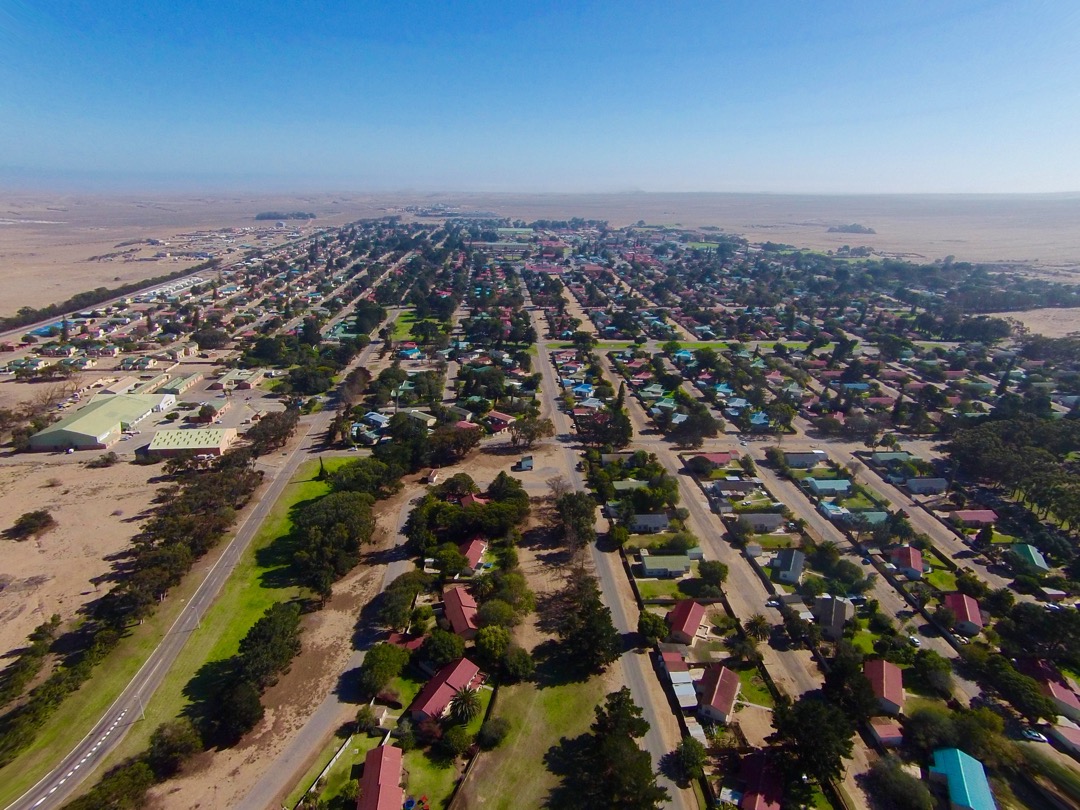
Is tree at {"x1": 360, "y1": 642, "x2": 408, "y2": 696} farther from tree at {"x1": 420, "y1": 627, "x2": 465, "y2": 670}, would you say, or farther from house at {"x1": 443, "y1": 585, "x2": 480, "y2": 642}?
house at {"x1": 443, "y1": 585, "x2": 480, "y2": 642}

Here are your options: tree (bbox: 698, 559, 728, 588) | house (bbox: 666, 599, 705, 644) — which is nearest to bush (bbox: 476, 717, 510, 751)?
house (bbox: 666, 599, 705, 644)

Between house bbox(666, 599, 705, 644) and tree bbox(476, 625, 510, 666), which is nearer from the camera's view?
tree bbox(476, 625, 510, 666)

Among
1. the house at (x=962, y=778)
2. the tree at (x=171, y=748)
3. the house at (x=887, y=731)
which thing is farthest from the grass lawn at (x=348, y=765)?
the house at (x=962, y=778)

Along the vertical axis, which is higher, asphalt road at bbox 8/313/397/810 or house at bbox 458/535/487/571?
house at bbox 458/535/487/571

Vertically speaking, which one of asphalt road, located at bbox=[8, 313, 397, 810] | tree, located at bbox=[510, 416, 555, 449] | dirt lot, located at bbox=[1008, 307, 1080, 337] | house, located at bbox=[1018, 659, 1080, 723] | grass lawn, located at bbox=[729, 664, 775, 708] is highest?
dirt lot, located at bbox=[1008, 307, 1080, 337]

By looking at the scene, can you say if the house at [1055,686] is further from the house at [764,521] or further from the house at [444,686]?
the house at [444,686]

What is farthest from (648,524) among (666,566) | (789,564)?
(789,564)
